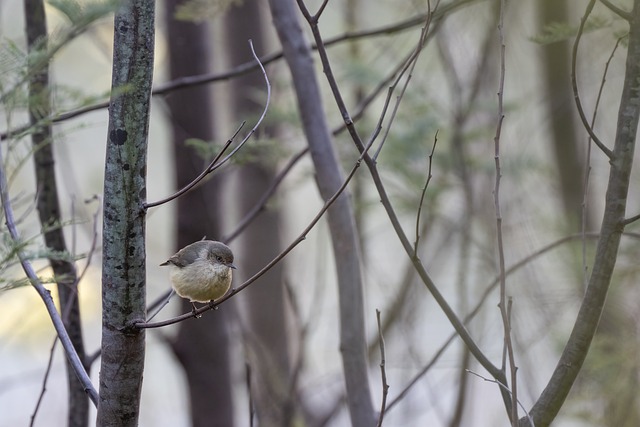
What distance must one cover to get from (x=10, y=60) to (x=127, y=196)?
327 mm

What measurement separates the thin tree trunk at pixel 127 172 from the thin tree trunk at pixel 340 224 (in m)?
0.84

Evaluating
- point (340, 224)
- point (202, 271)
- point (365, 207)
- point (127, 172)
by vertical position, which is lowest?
point (127, 172)

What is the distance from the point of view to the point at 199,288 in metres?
1.81

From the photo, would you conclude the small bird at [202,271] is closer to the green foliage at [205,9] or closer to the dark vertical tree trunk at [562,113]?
the green foliage at [205,9]

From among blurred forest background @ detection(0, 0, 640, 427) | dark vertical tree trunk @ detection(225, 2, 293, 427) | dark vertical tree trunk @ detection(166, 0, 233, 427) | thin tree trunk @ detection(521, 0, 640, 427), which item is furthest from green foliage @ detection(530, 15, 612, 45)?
dark vertical tree trunk @ detection(225, 2, 293, 427)

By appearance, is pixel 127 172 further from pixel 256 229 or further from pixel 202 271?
pixel 256 229

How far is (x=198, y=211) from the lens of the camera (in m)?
3.46

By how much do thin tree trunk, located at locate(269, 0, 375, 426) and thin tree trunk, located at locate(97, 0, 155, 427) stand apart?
0.84 meters

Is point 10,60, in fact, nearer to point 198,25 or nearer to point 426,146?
point 198,25

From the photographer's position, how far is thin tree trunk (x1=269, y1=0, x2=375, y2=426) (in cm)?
205

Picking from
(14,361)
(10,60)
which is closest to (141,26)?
(10,60)

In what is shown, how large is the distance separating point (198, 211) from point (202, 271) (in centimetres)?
168

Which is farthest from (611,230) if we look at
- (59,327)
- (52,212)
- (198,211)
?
(198,211)

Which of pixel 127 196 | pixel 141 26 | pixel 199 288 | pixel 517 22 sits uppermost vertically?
pixel 517 22
